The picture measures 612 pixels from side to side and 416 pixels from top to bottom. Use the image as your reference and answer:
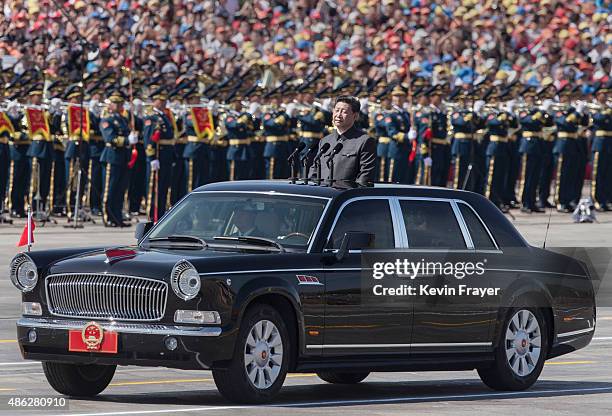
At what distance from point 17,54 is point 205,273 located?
75.6 ft

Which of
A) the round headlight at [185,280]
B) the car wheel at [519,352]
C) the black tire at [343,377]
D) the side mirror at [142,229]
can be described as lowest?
the black tire at [343,377]

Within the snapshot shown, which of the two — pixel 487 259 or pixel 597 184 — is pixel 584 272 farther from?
→ pixel 597 184

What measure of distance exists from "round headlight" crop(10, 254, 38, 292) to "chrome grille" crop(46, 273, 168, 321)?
0.14 m

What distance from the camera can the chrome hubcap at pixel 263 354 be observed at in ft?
39.8

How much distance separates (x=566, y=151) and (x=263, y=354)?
2611 cm

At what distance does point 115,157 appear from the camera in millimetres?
31891

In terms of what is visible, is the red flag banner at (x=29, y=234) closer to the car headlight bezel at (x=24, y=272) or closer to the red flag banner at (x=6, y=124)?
the car headlight bezel at (x=24, y=272)

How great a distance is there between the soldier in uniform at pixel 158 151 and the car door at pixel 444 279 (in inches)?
731

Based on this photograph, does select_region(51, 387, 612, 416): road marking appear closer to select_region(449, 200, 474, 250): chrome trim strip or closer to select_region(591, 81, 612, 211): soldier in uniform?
select_region(449, 200, 474, 250): chrome trim strip

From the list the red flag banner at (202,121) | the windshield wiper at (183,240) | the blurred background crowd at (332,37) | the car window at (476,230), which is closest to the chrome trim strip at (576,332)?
the car window at (476,230)

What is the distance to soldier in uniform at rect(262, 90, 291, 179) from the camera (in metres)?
34.4

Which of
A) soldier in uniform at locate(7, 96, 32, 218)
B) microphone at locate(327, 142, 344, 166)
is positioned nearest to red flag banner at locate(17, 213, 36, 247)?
microphone at locate(327, 142, 344, 166)

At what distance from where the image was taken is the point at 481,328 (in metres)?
13.5

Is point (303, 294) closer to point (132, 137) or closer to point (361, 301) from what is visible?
point (361, 301)
